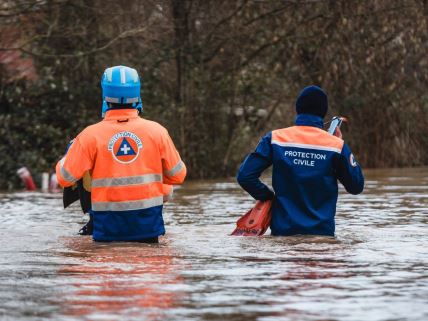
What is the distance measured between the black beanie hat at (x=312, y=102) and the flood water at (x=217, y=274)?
110 cm

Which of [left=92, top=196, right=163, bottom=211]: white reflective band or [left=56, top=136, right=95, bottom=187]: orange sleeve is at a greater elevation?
[left=56, top=136, right=95, bottom=187]: orange sleeve

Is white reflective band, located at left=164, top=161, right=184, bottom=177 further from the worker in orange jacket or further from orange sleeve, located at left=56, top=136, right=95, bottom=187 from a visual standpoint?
orange sleeve, located at left=56, top=136, right=95, bottom=187

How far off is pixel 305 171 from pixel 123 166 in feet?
5.12

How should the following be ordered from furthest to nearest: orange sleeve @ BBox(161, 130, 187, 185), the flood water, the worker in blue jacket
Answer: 1. the worker in blue jacket
2. orange sleeve @ BBox(161, 130, 187, 185)
3. the flood water

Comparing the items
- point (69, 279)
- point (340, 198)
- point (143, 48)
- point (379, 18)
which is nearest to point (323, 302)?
point (69, 279)

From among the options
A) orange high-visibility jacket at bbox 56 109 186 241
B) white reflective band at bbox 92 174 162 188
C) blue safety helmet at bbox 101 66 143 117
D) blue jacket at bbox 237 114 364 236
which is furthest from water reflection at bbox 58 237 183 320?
blue safety helmet at bbox 101 66 143 117

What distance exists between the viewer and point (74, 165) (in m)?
10.7

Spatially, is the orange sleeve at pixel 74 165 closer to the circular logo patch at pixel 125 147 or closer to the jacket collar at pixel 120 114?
the circular logo patch at pixel 125 147

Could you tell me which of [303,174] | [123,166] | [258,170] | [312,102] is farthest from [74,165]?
[312,102]

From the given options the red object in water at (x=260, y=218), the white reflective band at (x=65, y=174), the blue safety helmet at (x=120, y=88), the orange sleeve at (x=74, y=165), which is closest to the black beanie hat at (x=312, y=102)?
the red object in water at (x=260, y=218)

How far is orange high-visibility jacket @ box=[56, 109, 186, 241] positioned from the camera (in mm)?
10781

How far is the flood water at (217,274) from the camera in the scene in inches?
291

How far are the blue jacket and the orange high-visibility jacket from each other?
2.73 feet

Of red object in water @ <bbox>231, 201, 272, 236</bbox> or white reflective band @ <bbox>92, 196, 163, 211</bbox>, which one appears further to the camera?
red object in water @ <bbox>231, 201, 272, 236</bbox>
